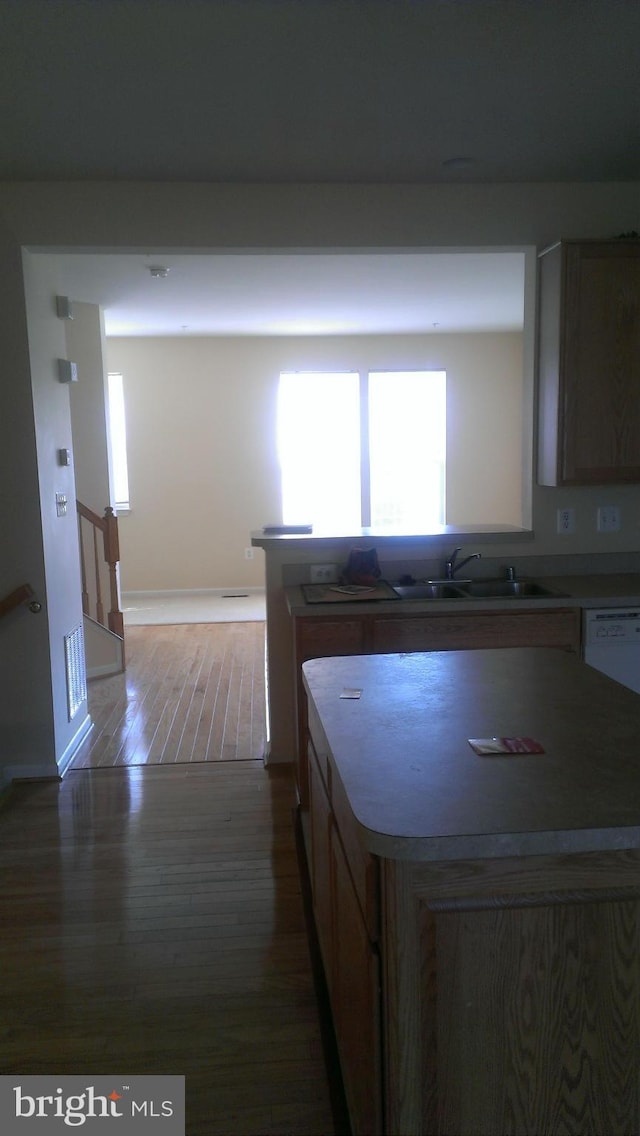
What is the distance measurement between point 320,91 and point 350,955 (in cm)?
254

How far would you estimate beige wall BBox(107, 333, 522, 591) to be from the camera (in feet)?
25.9

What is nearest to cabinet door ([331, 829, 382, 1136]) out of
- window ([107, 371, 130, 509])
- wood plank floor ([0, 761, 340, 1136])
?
wood plank floor ([0, 761, 340, 1136])

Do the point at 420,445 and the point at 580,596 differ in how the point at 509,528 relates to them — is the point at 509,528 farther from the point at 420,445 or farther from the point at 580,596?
the point at 420,445

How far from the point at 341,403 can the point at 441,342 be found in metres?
1.20

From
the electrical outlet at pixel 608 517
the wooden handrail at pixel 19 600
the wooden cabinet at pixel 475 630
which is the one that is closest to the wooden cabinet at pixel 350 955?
the wooden cabinet at pixel 475 630

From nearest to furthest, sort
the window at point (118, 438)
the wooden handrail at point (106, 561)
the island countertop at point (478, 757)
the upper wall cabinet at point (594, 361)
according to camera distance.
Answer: the island countertop at point (478, 757) < the upper wall cabinet at point (594, 361) < the wooden handrail at point (106, 561) < the window at point (118, 438)

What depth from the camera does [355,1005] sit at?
4.85 feet

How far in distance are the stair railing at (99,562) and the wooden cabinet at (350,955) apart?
12.5 feet

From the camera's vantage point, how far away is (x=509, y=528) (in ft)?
12.7

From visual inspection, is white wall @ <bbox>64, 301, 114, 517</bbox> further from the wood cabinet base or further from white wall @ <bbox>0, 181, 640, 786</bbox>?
the wood cabinet base

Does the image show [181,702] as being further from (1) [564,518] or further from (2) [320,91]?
(2) [320,91]

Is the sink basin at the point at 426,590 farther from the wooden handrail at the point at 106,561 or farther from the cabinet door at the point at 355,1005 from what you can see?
the wooden handrail at the point at 106,561

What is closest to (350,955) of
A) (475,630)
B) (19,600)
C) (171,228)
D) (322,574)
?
(475,630)

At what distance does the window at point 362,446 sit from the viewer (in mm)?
8047
